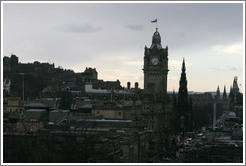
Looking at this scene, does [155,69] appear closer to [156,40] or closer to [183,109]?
[156,40]

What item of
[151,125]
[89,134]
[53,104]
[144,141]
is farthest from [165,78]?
[89,134]

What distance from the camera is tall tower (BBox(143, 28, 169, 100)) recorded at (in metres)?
118

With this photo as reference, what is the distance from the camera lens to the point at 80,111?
94250 mm

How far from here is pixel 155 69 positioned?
118812 mm

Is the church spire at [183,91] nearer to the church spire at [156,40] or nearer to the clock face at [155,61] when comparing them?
the church spire at [156,40]

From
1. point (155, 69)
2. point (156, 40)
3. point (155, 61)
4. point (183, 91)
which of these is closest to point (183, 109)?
point (183, 91)

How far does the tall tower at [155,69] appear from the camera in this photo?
118m

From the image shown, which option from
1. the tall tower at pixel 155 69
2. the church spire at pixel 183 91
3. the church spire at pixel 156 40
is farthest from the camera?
the church spire at pixel 183 91

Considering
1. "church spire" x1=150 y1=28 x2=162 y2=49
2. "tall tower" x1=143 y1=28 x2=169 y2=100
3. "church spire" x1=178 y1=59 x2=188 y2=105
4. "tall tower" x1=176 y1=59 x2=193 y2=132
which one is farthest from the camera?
"church spire" x1=178 y1=59 x2=188 y2=105

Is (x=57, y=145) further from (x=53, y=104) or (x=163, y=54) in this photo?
(x=163, y=54)

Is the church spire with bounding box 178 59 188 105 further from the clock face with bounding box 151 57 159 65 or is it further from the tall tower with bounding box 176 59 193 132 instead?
the clock face with bounding box 151 57 159 65

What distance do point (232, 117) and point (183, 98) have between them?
1849 centimetres

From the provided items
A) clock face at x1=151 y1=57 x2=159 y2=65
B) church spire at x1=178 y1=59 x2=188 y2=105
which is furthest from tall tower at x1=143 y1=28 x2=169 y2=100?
church spire at x1=178 y1=59 x2=188 y2=105

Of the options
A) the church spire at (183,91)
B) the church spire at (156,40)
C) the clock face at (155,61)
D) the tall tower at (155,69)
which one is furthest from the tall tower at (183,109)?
the clock face at (155,61)
